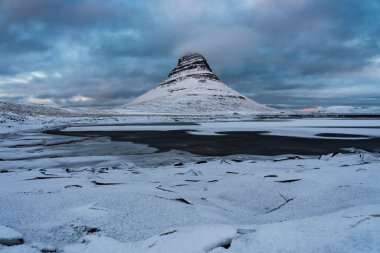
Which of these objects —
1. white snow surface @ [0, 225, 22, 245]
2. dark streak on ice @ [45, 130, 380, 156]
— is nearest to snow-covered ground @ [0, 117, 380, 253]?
white snow surface @ [0, 225, 22, 245]

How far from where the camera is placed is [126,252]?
248 cm

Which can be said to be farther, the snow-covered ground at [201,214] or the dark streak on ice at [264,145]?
the dark streak on ice at [264,145]

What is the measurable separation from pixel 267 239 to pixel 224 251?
0.41 m

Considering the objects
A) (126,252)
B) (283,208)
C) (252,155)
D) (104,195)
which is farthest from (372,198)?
(252,155)

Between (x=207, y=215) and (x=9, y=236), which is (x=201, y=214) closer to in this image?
(x=207, y=215)

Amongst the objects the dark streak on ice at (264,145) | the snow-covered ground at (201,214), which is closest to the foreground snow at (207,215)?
the snow-covered ground at (201,214)

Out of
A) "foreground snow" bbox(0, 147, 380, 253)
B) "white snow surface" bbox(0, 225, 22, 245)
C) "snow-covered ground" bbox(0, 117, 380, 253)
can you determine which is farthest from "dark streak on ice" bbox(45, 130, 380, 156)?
"white snow surface" bbox(0, 225, 22, 245)

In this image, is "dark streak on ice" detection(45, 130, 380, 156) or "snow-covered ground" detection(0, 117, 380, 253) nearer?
"snow-covered ground" detection(0, 117, 380, 253)

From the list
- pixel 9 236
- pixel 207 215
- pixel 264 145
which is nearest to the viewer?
pixel 9 236

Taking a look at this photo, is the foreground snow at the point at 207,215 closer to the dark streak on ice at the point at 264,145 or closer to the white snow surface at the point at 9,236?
the white snow surface at the point at 9,236

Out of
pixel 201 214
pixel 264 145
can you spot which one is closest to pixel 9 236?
pixel 201 214

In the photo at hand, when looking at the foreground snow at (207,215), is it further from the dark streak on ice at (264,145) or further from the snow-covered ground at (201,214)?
the dark streak on ice at (264,145)

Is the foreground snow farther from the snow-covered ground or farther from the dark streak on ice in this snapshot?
the dark streak on ice

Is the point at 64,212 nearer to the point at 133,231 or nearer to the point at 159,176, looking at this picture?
the point at 133,231
